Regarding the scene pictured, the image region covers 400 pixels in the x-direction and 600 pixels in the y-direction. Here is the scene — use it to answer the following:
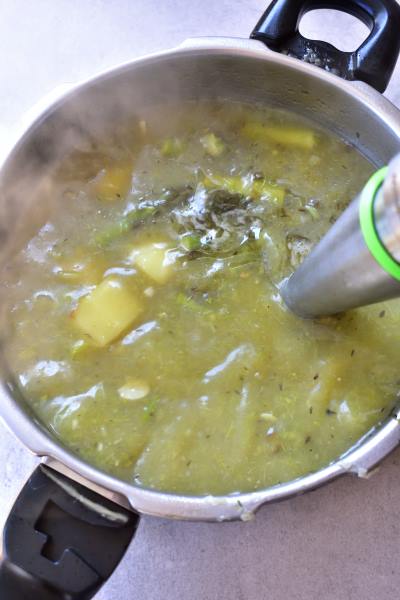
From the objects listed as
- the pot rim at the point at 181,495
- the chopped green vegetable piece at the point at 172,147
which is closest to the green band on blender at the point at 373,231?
the pot rim at the point at 181,495

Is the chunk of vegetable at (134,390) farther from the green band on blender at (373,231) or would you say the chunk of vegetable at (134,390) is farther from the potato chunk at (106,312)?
the green band on blender at (373,231)

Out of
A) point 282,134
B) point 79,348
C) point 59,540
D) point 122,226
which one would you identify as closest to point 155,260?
point 122,226

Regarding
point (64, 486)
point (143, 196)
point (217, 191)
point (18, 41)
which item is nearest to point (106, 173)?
point (143, 196)

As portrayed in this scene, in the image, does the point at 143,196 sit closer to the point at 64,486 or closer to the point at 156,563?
the point at 64,486

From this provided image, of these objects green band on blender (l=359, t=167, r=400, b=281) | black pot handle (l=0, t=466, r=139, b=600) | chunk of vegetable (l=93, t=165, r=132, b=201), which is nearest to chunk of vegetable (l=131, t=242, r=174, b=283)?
chunk of vegetable (l=93, t=165, r=132, b=201)

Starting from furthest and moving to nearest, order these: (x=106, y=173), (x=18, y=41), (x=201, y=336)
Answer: (x=18, y=41), (x=106, y=173), (x=201, y=336)

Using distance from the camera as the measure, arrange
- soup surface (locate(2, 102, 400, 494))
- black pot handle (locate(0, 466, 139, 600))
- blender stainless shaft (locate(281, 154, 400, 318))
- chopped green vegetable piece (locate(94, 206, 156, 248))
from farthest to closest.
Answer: chopped green vegetable piece (locate(94, 206, 156, 248)) < soup surface (locate(2, 102, 400, 494)) < black pot handle (locate(0, 466, 139, 600)) < blender stainless shaft (locate(281, 154, 400, 318))

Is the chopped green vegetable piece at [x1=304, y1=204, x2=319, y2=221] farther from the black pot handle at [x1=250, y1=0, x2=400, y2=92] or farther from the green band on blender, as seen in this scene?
the green band on blender
